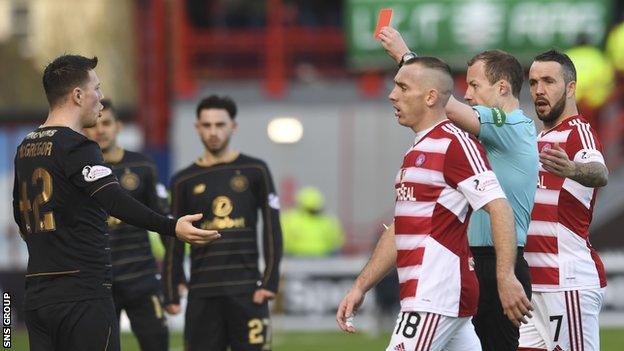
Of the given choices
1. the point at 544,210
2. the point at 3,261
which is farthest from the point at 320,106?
the point at 544,210

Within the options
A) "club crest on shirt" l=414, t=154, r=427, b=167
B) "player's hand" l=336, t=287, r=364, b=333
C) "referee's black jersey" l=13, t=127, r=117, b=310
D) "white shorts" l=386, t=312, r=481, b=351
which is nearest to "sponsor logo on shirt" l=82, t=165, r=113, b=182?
"referee's black jersey" l=13, t=127, r=117, b=310

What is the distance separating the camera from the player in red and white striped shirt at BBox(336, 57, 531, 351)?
7.32 meters

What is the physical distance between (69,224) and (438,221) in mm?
1926

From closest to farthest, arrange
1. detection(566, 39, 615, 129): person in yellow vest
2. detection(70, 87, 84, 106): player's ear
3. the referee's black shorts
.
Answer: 1. detection(70, 87, 84, 106): player's ear
2. the referee's black shorts
3. detection(566, 39, 615, 129): person in yellow vest

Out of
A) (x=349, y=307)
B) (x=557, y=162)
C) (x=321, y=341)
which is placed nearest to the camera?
(x=349, y=307)

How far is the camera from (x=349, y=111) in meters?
26.7

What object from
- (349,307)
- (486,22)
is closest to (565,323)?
(349,307)

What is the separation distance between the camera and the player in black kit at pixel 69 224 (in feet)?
24.4

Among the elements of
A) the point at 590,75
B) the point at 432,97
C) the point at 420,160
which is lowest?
the point at 590,75

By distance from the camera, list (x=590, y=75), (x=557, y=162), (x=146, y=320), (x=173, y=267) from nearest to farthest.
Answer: (x=557, y=162) → (x=173, y=267) → (x=146, y=320) → (x=590, y=75)

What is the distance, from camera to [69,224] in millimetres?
7551

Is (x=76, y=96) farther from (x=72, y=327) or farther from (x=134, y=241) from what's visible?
(x=134, y=241)

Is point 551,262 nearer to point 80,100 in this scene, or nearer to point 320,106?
point 80,100

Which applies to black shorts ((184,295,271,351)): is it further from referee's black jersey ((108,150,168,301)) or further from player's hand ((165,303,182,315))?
referee's black jersey ((108,150,168,301))
